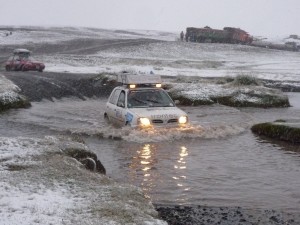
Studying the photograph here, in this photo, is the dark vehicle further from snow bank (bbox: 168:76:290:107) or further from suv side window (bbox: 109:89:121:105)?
suv side window (bbox: 109:89:121:105)

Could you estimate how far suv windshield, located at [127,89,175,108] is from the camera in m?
15.1

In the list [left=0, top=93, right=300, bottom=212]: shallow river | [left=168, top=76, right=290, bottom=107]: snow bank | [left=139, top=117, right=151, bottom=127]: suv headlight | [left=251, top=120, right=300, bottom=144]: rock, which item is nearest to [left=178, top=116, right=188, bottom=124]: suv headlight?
[left=0, top=93, right=300, bottom=212]: shallow river

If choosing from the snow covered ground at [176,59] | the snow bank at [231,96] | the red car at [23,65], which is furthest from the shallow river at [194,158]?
the snow covered ground at [176,59]

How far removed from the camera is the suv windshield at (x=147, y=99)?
1515cm

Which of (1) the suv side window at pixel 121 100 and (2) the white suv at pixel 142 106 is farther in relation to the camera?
(1) the suv side window at pixel 121 100

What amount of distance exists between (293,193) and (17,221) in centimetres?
516

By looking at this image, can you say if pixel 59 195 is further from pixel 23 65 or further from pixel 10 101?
pixel 23 65

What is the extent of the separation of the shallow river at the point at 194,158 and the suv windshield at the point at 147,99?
3.48ft

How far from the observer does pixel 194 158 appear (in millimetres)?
11906

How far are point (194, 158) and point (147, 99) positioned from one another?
394cm

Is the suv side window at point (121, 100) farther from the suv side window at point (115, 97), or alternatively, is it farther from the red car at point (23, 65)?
the red car at point (23, 65)

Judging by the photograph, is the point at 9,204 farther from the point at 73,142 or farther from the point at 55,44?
the point at 55,44

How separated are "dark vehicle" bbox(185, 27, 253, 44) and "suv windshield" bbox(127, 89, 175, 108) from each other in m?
61.1

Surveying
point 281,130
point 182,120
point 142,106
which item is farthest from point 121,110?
point 281,130
